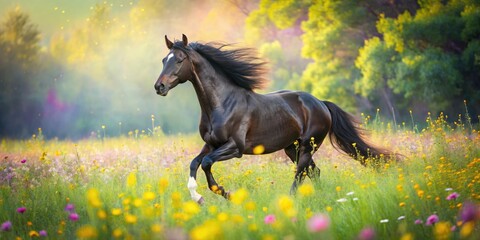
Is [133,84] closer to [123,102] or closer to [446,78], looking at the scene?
[123,102]

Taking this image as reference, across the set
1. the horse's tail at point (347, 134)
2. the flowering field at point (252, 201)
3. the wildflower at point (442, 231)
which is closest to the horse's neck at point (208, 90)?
the flowering field at point (252, 201)

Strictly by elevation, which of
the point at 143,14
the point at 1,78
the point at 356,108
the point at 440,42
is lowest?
the point at 356,108

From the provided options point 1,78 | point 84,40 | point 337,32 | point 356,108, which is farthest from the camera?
point 84,40

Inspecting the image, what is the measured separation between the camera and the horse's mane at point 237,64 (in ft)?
23.6

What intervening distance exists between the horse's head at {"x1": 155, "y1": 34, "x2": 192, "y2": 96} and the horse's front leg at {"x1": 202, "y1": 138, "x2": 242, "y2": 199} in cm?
91

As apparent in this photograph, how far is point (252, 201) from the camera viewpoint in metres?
5.96

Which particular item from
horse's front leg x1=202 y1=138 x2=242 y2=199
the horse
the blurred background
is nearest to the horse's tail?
the horse

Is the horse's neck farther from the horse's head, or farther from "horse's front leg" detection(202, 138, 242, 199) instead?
"horse's front leg" detection(202, 138, 242, 199)

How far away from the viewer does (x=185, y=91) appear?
1121 inches

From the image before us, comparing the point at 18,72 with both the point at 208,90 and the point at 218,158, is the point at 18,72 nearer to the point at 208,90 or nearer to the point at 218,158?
the point at 208,90

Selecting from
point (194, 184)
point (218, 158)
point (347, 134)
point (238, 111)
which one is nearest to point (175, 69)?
point (238, 111)

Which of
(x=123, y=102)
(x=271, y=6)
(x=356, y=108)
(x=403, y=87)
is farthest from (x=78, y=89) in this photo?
(x=403, y=87)

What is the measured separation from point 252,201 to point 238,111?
150cm

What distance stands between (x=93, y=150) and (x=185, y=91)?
16.5 meters
